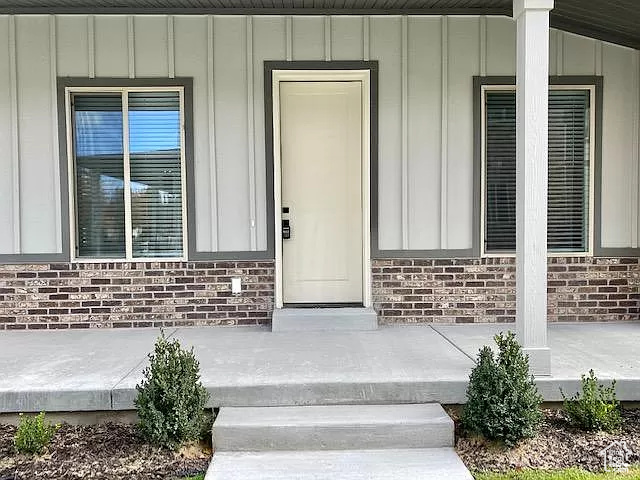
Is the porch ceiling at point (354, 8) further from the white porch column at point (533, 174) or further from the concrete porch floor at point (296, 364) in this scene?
the concrete porch floor at point (296, 364)

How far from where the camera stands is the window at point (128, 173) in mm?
5348

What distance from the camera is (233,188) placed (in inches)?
211

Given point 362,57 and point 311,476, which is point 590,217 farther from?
point 311,476

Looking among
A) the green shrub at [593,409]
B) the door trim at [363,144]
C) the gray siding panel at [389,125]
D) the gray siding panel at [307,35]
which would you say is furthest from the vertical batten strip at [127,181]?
the green shrub at [593,409]

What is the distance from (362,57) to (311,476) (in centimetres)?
402

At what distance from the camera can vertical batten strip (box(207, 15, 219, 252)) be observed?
17.3ft

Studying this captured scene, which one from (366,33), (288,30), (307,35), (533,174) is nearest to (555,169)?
(533,174)

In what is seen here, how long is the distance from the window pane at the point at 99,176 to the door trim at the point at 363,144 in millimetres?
1579

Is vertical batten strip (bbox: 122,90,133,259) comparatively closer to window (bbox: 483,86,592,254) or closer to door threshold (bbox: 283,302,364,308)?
door threshold (bbox: 283,302,364,308)

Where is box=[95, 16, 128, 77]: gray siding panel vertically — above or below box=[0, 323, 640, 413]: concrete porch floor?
above

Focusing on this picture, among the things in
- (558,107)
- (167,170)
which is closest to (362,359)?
(167,170)

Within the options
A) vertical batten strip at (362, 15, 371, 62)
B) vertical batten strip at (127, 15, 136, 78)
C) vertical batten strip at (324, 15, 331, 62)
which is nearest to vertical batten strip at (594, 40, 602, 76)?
vertical batten strip at (362, 15, 371, 62)

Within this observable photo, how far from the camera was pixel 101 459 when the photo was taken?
3143 millimetres

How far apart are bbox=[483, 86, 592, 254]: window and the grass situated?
110 inches
